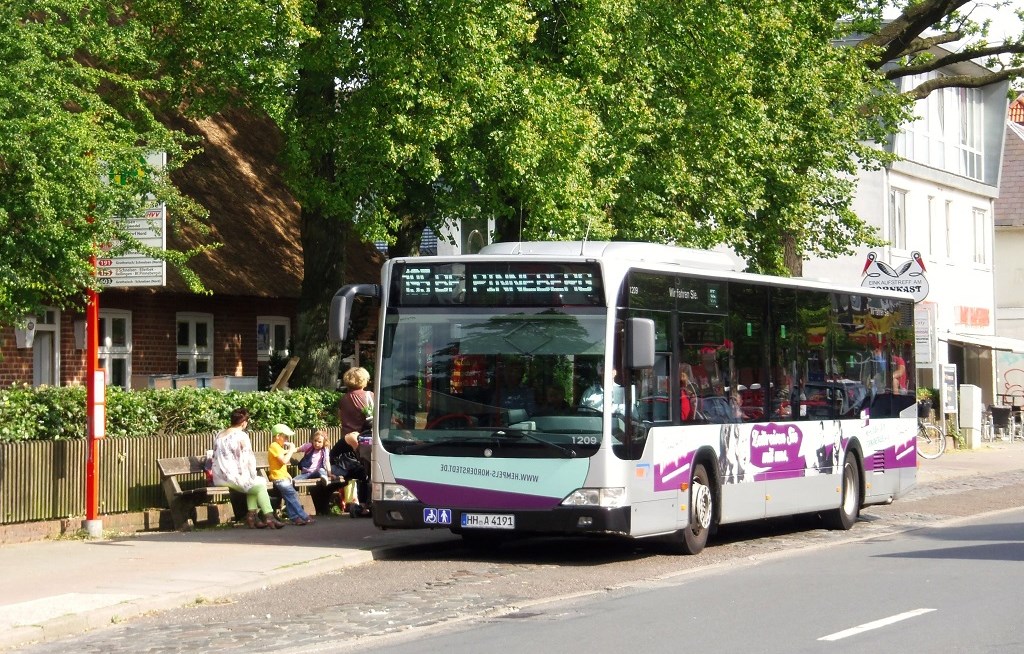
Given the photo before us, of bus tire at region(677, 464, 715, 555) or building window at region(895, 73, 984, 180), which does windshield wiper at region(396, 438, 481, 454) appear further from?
building window at region(895, 73, 984, 180)

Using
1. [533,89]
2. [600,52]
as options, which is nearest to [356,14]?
[533,89]

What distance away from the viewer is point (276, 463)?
18219mm

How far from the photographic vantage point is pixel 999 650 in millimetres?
9383

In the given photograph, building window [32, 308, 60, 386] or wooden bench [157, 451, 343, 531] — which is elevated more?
building window [32, 308, 60, 386]

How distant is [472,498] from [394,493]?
30.4 inches

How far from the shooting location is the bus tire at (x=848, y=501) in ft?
62.7

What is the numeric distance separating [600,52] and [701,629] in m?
14.8

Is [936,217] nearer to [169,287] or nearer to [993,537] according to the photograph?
[169,287]

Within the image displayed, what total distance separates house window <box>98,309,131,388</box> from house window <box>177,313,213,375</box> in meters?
1.37

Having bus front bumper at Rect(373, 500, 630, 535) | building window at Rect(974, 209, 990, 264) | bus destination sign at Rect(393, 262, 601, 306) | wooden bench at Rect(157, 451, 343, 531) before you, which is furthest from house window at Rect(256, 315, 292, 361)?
building window at Rect(974, 209, 990, 264)

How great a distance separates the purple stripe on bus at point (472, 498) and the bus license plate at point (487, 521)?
91 millimetres

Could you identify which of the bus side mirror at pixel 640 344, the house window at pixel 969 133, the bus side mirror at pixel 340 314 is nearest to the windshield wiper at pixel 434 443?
the bus side mirror at pixel 340 314

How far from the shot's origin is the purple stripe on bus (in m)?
14.4

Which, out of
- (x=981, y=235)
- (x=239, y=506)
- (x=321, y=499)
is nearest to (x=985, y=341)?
(x=981, y=235)
